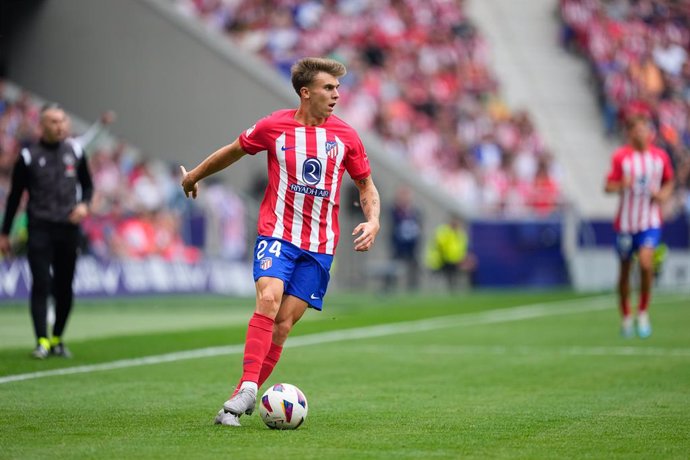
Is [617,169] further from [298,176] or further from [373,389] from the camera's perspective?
[298,176]

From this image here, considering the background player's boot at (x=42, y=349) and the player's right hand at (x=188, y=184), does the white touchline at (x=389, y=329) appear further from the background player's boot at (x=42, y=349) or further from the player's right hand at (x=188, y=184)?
the player's right hand at (x=188, y=184)

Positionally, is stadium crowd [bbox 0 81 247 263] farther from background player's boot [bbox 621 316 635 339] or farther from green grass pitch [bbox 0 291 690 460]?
background player's boot [bbox 621 316 635 339]

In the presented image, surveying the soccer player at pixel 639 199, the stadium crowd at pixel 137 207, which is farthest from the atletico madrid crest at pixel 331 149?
the stadium crowd at pixel 137 207

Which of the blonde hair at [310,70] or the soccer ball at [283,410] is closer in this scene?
the soccer ball at [283,410]

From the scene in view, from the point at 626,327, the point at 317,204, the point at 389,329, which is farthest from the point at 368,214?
the point at 389,329

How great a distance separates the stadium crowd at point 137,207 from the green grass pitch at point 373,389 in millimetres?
5521

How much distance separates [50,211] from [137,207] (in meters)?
12.9

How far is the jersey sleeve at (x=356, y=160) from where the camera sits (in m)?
8.24

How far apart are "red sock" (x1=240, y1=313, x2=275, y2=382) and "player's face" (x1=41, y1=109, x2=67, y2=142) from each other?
16.3 feet

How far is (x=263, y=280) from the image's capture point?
7898mm

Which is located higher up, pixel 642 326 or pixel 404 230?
pixel 404 230

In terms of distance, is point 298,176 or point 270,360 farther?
point 270,360

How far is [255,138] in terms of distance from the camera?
26.5ft

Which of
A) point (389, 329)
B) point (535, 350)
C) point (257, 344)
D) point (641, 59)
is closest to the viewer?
point (257, 344)
